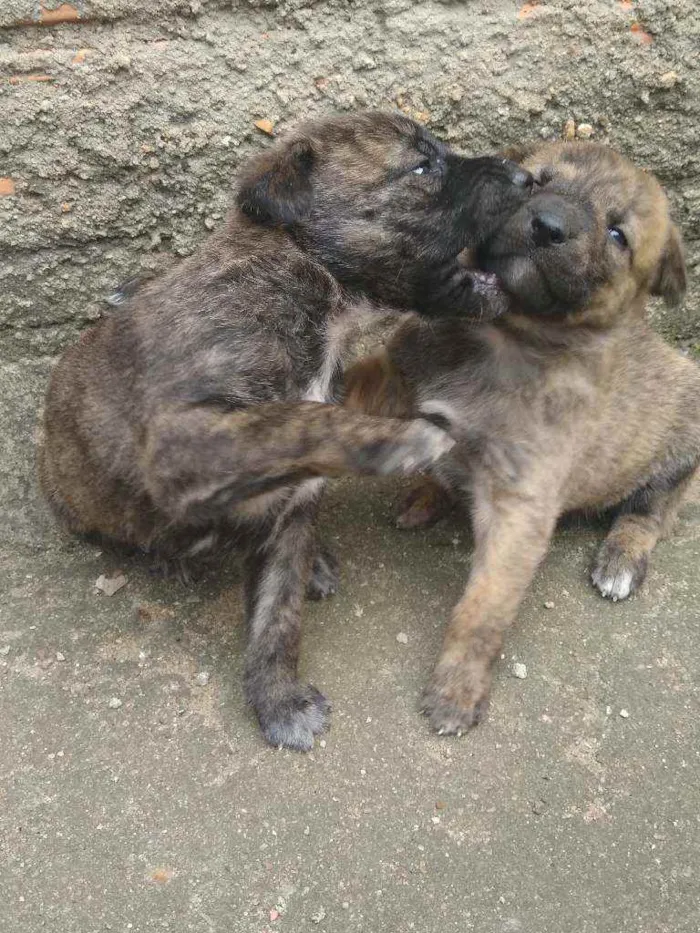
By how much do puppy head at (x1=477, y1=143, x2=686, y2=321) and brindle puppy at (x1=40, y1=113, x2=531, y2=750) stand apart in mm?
137

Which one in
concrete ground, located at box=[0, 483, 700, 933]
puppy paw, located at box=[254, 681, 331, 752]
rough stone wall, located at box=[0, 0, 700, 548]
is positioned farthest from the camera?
rough stone wall, located at box=[0, 0, 700, 548]

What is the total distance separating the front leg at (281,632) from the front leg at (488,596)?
0.48 metres

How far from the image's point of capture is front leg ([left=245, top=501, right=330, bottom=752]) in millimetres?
3400

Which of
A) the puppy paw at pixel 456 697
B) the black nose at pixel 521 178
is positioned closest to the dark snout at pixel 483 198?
the black nose at pixel 521 178

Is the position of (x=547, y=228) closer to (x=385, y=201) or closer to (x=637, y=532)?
(x=385, y=201)

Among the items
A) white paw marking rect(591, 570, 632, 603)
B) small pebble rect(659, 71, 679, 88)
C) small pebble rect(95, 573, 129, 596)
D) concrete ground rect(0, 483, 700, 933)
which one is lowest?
small pebble rect(95, 573, 129, 596)

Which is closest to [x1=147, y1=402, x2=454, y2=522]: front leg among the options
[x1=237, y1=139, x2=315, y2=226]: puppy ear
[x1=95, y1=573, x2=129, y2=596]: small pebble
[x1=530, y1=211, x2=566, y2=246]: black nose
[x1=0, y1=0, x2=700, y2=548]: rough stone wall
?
[x1=237, y1=139, x2=315, y2=226]: puppy ear

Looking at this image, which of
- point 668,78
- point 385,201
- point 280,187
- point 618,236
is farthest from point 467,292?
point 668,78

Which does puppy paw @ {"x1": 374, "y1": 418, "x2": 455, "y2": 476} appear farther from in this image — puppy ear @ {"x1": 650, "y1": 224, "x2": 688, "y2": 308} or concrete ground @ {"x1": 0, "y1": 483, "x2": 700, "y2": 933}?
puppy ear @ {"x1": 650, "y1": 224, "x2": 688, "y2": 308}

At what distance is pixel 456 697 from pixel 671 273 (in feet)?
6.58

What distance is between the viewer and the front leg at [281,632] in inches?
134

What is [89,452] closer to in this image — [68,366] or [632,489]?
[68,366]

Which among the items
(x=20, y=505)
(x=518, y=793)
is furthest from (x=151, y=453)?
(x=518, y=793)

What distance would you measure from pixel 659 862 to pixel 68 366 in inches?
118
